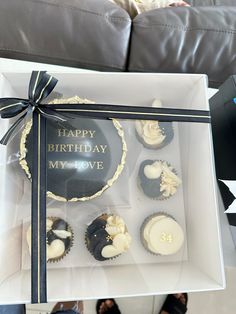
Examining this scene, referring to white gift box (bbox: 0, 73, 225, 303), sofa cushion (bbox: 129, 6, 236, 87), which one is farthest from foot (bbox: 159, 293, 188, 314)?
sofa cushion (bbox: 129, 6, 236, 87)

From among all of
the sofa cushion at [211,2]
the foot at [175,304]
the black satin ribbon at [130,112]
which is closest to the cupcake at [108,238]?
the black satin ribbon at [130,112]

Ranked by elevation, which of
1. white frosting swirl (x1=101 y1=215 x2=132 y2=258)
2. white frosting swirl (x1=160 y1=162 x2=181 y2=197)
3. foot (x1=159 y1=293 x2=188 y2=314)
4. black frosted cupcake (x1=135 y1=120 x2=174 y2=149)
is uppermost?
black frosted cupcake (x1=135 y1=120 x2=174 y2=149)

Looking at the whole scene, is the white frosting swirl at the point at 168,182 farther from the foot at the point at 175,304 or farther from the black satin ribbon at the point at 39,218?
the foot at the point at 175,304

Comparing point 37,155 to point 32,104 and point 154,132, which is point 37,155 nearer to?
point 32,104

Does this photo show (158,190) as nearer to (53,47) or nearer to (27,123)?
(27,123)

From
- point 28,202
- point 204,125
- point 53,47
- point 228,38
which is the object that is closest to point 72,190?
point 28,202

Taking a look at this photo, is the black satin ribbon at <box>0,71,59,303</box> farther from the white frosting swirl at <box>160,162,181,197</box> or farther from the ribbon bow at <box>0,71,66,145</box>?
the white frosting swirl at <box>160,162,181,197</box>
